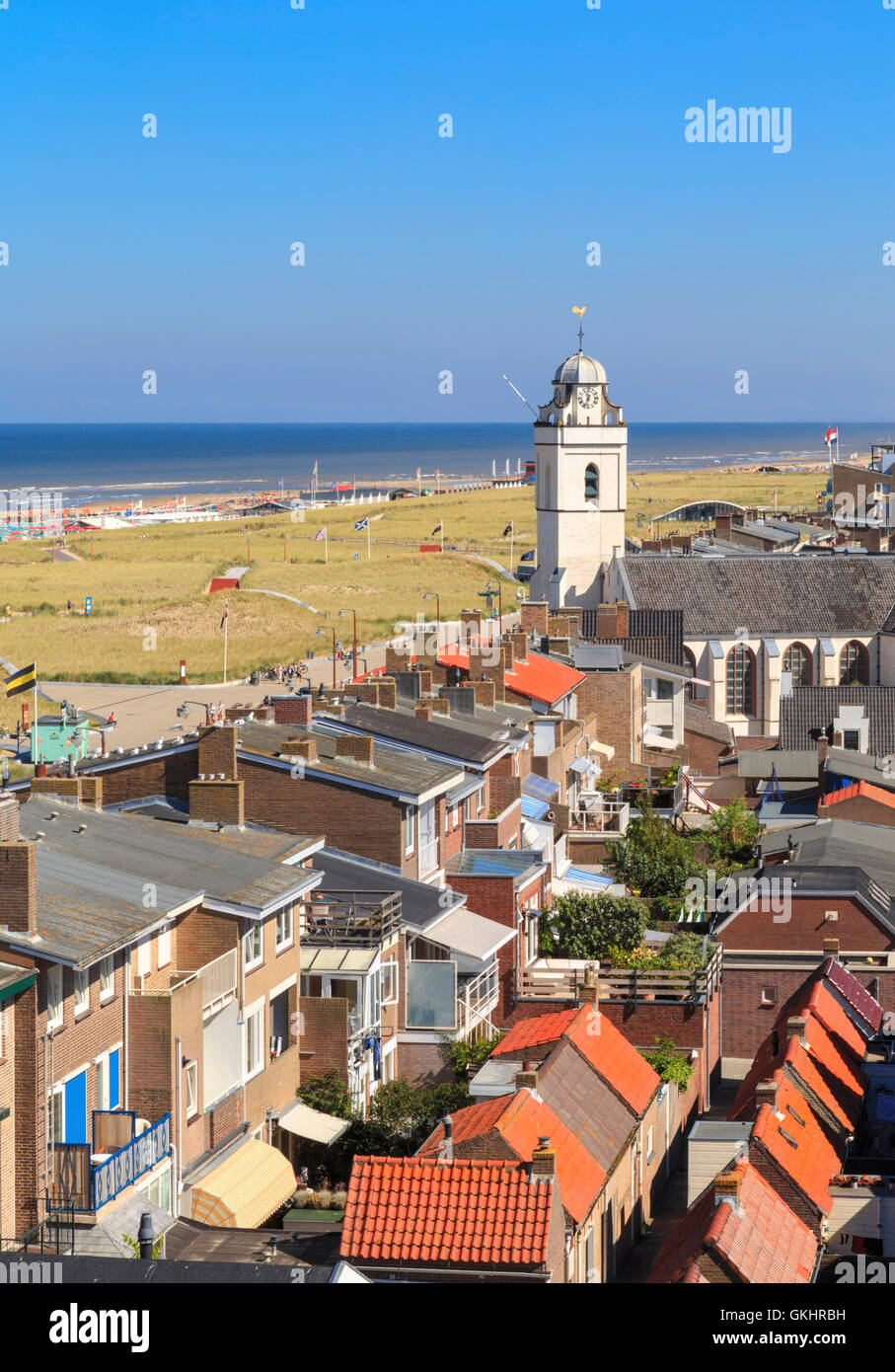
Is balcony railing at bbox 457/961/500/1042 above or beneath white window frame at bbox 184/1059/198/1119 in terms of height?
beneath

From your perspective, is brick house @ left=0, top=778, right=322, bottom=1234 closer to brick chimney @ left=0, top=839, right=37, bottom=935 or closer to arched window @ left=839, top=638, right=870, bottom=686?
brick chimney @ left=0, top=839, right=37, bottom=935

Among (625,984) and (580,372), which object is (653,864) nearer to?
(625,984)

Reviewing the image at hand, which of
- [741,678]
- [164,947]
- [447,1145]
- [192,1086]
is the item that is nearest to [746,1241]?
[447,1145]

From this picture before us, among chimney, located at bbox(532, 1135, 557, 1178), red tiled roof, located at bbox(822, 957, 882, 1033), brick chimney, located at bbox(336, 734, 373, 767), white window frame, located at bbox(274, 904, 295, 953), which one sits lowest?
red tiled roof, located at bbox(822, 957, 882, 1033)

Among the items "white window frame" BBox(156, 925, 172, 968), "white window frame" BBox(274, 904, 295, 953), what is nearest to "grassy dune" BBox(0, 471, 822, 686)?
"white window frame" BBox(274, 904, 295, 953)

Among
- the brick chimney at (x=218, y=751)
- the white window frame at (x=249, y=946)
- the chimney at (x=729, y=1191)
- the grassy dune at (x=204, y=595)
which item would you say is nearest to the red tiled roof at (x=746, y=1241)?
the chimney at (x=729, y=1191)

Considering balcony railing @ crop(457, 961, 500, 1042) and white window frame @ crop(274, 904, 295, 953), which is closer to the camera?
white window frame @ crop(274, 904, 295, 953)
